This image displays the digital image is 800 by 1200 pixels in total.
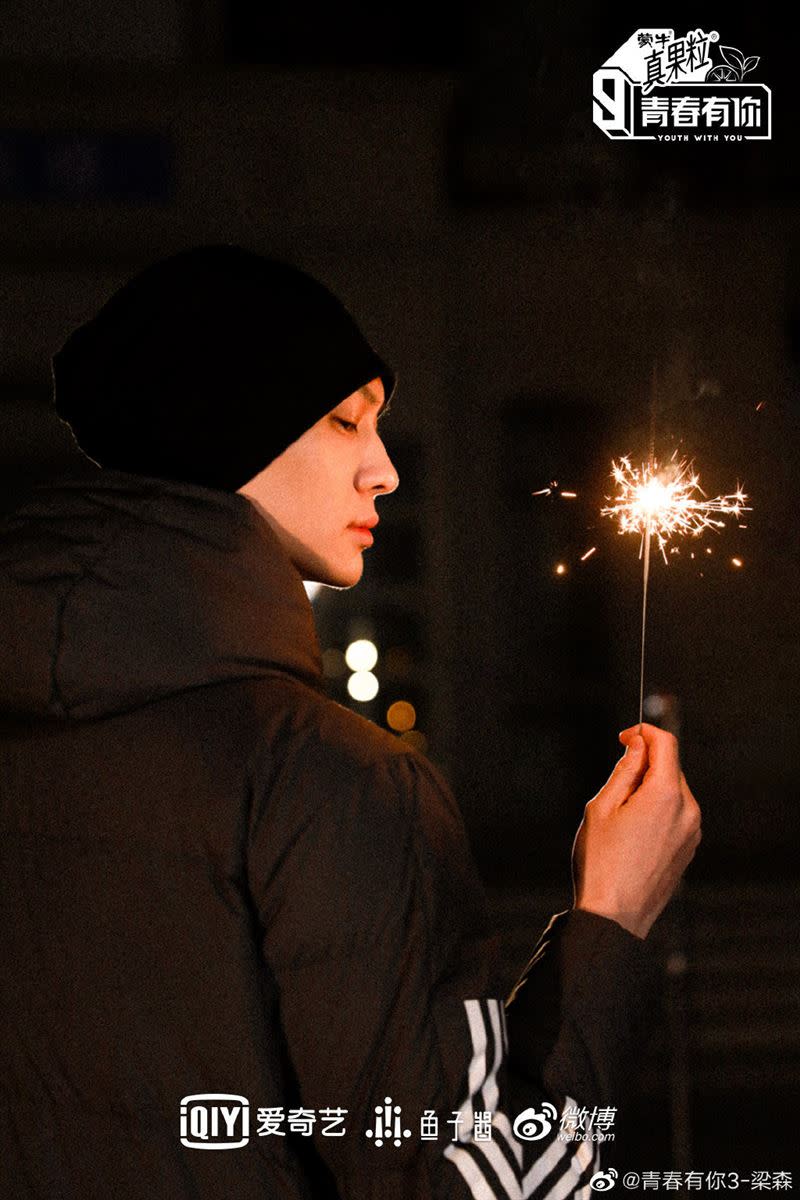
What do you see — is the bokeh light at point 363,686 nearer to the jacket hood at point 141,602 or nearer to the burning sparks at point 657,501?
the burning sparks at point 657,501

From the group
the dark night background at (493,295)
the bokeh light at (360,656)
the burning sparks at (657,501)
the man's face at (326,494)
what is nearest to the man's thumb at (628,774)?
the man's face at (326,494)

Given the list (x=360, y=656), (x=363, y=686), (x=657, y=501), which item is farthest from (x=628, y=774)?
(x=360, y=656)

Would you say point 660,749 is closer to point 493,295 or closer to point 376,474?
point 376,474

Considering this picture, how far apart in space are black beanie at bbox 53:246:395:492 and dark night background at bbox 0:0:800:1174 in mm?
7691

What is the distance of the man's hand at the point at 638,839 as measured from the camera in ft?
3.89

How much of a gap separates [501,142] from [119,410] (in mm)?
8744

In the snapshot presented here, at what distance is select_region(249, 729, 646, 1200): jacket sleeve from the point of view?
1.02m

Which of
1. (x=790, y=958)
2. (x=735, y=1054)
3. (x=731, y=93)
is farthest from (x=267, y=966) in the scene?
(x=790, y=958)

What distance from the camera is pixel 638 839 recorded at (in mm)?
1206

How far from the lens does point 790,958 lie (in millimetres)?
6852

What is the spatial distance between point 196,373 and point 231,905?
46 centimetres

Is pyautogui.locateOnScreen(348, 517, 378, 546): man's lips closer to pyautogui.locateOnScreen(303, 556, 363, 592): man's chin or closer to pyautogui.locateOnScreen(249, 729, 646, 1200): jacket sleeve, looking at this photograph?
pyautogui.locateOnScreen(303, 556, 363, 592): man's chin

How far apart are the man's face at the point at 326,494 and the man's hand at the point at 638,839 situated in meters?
0.29

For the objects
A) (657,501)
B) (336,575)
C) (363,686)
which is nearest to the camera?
(336,575)
